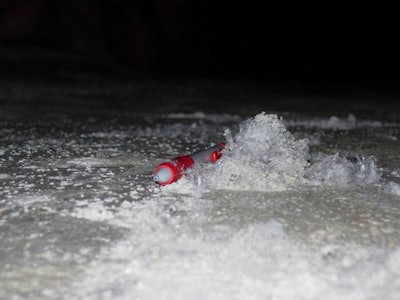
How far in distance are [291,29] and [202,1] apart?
2687 mm

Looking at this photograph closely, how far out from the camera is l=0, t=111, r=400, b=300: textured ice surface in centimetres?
99

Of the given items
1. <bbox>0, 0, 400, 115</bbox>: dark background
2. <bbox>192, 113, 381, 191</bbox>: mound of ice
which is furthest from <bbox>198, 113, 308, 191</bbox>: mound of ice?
<bbox>0, 0, 400, 115</bbox>: dark background

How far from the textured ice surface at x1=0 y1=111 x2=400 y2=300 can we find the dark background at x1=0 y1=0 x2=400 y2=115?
660 cm

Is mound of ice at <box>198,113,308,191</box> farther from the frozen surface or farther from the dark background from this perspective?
the dark background

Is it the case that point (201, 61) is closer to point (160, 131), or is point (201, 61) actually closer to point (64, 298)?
point (160, 131)

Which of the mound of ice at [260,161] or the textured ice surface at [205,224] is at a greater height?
the mound of ice at [260,161]

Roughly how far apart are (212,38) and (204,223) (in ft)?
33.1

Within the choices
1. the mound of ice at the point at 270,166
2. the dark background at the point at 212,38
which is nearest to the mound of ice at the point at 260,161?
the mound of ice at the point at 270,166

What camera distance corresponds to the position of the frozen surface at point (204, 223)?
99 centimetres

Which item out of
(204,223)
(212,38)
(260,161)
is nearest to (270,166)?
(260,161)

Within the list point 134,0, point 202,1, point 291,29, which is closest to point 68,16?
point 134,0

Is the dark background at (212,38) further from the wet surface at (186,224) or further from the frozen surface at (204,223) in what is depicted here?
the frozen surface at (204,223)

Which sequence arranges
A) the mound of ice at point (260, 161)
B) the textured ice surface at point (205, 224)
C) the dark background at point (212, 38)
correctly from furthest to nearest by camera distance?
the dark background at point (212, 38)
the mound of ice at point (260, 161)
the textured ice surface at point (205, 224)

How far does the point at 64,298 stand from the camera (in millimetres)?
934
